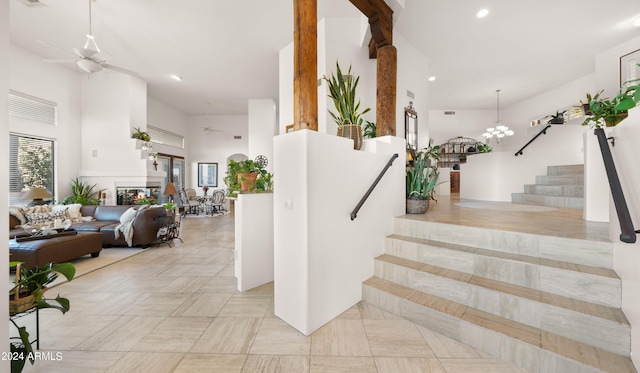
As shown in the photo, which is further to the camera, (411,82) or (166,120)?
(166,120)

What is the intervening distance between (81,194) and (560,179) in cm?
1115

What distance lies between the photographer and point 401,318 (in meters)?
2.25

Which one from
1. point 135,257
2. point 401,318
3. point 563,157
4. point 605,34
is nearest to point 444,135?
point 563,157

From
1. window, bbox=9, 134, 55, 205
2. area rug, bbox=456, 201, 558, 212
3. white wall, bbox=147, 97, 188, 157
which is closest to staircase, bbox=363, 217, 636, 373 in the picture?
area rug, bbox=456, 201, 558, 212

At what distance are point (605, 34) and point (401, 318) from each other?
6384mm

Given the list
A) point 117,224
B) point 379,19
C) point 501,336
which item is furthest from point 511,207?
point 117,224

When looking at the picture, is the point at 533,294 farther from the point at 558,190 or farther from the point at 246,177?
the point at 558,190

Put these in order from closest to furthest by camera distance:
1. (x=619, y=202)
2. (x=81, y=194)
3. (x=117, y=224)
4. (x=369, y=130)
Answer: (x=619, y=202) → (x=369, y=130) → (x=117, y=224) → (x=81, y=194)

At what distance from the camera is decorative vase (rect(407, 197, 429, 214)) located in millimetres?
3473

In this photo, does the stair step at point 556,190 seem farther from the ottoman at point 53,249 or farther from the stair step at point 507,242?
the ottoman at point 53,249

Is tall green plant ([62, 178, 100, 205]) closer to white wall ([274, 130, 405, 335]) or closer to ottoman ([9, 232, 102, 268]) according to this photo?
ottoman ([9, 232, 102, 268])

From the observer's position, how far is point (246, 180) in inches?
121

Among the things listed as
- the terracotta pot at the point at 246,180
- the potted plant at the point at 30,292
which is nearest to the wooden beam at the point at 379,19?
the terracotta pot at the point at 246,180

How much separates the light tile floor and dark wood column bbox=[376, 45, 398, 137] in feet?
6.85
